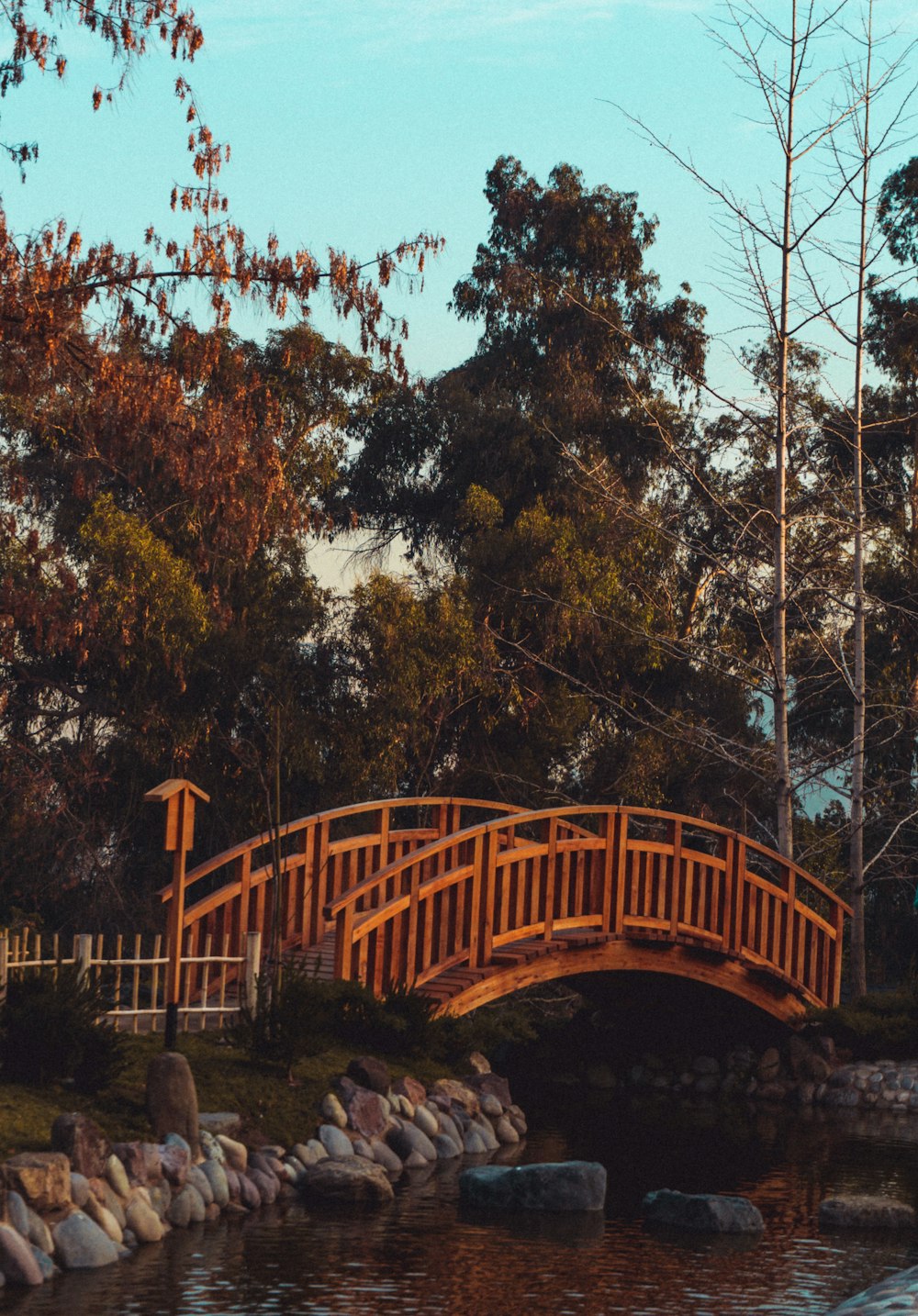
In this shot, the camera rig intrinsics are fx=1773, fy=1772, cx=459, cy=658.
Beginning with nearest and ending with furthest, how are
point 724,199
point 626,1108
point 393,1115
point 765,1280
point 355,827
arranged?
1. point 765,1280
2. point 393,1115
3. point 626,1108
4. point 724,199
5. point 355,827

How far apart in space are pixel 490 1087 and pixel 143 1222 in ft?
17.1

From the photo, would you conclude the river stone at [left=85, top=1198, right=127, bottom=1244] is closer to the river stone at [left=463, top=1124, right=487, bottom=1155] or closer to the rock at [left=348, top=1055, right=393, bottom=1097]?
the rock at [left=348, top=1055, right=393, bottom=1097]

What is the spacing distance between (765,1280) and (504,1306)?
1.67 meters

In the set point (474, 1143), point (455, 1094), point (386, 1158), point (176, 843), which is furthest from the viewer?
point (455, 1094)

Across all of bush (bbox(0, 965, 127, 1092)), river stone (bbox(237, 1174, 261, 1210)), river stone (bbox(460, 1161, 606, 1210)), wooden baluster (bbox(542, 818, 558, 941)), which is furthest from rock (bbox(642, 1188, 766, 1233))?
wooden baluster (bbox(542, 818, 558, 941))

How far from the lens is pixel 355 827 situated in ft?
80.4

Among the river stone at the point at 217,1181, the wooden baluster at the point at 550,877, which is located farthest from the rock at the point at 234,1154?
the wooden baluster at the point at 550,877

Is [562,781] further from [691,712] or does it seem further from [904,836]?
[904,836]

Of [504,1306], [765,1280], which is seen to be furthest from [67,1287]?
[765,1280]

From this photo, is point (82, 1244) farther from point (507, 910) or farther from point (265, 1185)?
point (507, 910)

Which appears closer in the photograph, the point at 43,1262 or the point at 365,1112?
the point at 43,1262

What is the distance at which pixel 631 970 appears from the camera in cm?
1727

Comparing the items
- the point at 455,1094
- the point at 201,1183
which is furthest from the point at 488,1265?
the point at 455,1094

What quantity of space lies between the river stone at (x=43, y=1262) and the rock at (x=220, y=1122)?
2.07 metres
